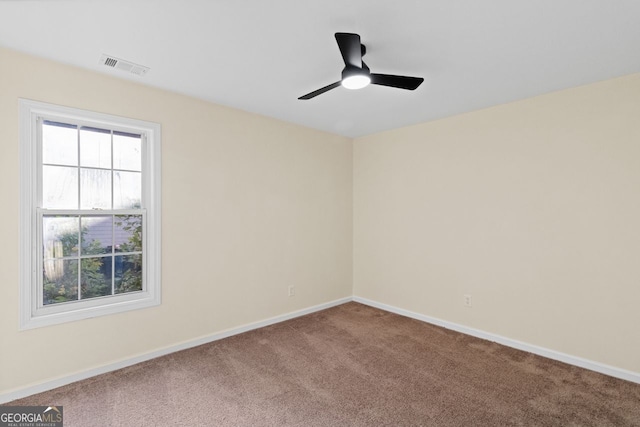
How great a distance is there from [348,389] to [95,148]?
2917mm

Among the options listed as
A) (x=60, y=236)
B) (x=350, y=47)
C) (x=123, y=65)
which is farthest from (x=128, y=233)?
(x=350, y=47)

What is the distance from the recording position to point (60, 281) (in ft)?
8.27

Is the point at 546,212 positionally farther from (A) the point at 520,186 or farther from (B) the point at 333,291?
(B) the point at 333,291

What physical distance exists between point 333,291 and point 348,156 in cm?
203

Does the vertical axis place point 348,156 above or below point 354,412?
above

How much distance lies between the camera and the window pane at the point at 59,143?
246 centimetres

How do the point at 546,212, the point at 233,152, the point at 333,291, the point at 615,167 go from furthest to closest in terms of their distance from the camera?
the point at 333,291 → the point at 233,152 → the point at 546,212 → the point at 615,167

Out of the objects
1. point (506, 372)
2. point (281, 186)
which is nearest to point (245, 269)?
point (281, 186)

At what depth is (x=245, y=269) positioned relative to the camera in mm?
3545

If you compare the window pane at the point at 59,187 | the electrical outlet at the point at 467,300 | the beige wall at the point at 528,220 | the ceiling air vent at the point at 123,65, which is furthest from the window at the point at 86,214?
the electrical outlet at the point at 467,300

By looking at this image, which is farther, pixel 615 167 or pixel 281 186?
pixel 281 186

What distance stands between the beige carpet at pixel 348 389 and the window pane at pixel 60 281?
0.69 meters

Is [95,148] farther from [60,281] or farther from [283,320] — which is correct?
[283,320]

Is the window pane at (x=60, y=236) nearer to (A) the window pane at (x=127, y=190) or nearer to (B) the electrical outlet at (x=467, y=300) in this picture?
(A) the window pane at (x=127, y=190)
